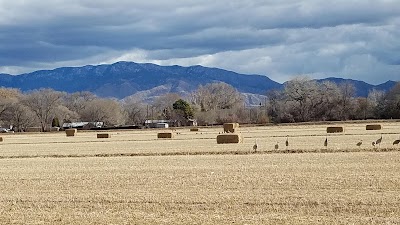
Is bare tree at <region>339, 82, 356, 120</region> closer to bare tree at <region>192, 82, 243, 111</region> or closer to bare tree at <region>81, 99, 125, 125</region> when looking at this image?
bare tree at <region>192, 82, 243, 111</region>

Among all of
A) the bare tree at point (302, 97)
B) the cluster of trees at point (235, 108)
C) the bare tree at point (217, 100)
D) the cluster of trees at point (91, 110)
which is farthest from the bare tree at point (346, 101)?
the bare tree at point (217, 100)

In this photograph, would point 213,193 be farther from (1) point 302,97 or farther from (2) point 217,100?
(2) point 217,100

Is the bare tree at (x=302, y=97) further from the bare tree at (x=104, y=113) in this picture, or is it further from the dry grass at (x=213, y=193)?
the dry grass at (x=213, y=193)

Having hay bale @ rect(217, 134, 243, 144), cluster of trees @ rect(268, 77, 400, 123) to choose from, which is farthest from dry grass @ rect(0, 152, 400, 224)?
cluster of trees @ rect(268, 77, 400, 123)

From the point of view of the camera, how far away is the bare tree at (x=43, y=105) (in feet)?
559

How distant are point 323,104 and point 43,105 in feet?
257

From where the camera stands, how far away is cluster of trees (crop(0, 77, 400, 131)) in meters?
137

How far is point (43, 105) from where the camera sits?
174 metres

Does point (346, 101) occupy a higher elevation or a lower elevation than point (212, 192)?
higher

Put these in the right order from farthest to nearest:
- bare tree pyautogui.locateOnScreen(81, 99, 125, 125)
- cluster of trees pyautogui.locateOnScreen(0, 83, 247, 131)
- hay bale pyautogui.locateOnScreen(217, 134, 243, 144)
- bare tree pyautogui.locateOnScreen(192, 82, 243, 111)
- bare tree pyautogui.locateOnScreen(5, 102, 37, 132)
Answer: bare tree pyautogui.locateOnScreen(81, 99, 125, 125) < bare tree pyautogui.locateOnScreen(192, 82, 243, 111) < cluster of trees pyautogui.locateOnScreen(0, 83, 247, 131) < bare tree pyautogui.locateOnScreen(5, 102, 37, 132) < hay bale pyautogui.locateOnScreen(217, 134, 243, 144)

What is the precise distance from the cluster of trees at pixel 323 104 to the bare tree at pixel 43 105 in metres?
62.0

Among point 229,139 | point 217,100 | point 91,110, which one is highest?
point 217,100

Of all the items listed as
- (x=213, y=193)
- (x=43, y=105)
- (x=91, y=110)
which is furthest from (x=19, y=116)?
(x=213, y=193)

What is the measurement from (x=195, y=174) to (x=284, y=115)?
11355 cm
